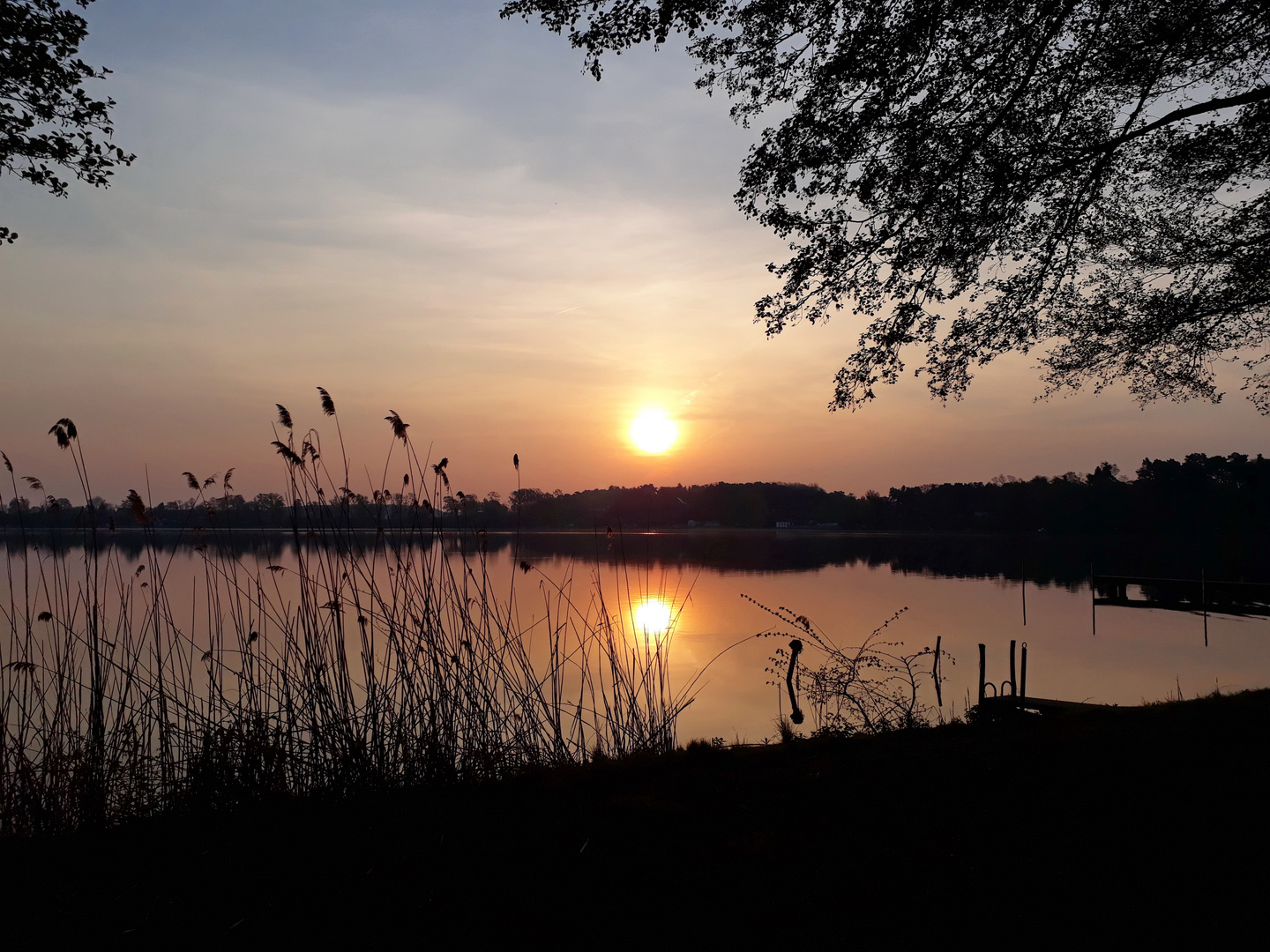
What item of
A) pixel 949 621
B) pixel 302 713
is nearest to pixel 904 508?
pixel 949 621

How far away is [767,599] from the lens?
24781 millimetres

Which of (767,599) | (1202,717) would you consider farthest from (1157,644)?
(1202,717)

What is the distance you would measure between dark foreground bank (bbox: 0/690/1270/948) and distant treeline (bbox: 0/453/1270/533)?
6.40ft

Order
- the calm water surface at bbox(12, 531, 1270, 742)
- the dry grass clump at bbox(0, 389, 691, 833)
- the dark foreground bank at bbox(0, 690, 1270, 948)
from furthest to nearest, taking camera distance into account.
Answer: the calm water surface at bbox(12, 531, 1270, 742) → the dry grass clump at bbox(0, 389, 691, 833) → the dark foreground bank at bbox(0, 690, 1270, 948)

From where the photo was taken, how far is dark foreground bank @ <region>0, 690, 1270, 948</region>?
209 cm

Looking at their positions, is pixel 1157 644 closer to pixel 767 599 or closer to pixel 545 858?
pixel 767 599

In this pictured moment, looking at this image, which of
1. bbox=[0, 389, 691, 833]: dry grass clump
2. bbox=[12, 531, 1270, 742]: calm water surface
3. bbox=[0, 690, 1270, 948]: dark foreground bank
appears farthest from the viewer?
bbox=[12, 531, 1270, 742]: calm water surface

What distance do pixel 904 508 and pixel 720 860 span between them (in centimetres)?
9751

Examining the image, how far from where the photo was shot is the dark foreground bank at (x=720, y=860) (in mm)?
2088

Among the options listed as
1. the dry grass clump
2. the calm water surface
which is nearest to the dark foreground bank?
the dry grass clump

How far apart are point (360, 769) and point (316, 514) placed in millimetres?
1862

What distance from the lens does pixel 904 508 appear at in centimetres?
9406

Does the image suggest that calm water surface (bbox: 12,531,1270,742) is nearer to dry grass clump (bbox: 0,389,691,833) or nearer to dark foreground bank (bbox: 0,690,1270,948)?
dry grass clump (bbox: 0,389,691,833)

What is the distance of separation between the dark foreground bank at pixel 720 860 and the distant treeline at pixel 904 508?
1.95 meters
